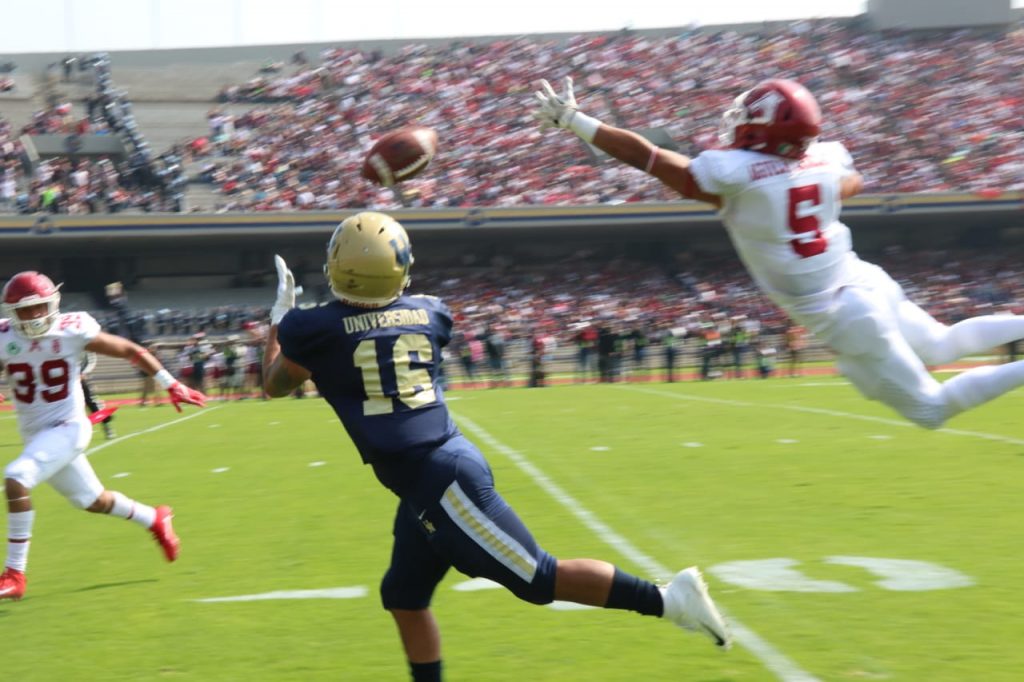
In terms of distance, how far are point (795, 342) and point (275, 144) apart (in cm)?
1837

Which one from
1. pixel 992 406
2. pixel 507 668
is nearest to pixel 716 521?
pixel 507 668

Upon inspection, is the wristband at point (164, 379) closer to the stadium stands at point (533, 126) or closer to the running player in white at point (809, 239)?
the running player in white at point (809, 239)

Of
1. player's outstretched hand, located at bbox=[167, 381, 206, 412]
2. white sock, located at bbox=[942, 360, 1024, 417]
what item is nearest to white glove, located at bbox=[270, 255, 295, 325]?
player's outstretched hand, located at bbox=[167, 381, 206, 412]

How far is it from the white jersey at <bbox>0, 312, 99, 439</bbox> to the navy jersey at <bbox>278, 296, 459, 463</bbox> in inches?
120

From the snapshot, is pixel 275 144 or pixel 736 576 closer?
pixel 736 576

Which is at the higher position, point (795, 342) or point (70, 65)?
point (70, 65)

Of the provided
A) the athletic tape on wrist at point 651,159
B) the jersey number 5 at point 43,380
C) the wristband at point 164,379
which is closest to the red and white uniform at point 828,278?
the athletic tape on wrist at point 651,159

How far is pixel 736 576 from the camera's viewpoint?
5043 mm

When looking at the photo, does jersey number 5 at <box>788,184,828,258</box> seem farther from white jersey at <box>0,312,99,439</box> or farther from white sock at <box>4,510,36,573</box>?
white sock at <box>4,510,36,573</box>

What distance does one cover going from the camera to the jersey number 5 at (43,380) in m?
5.93

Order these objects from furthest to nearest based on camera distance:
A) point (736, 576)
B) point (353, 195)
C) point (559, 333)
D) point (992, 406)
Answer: point (353, 195) → point (559, 333) → point (992, 406) → point (736, 576)

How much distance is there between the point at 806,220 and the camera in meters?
4.74

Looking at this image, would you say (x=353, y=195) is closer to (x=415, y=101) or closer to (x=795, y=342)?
(x=415, y=101)

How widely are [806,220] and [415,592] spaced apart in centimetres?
240
